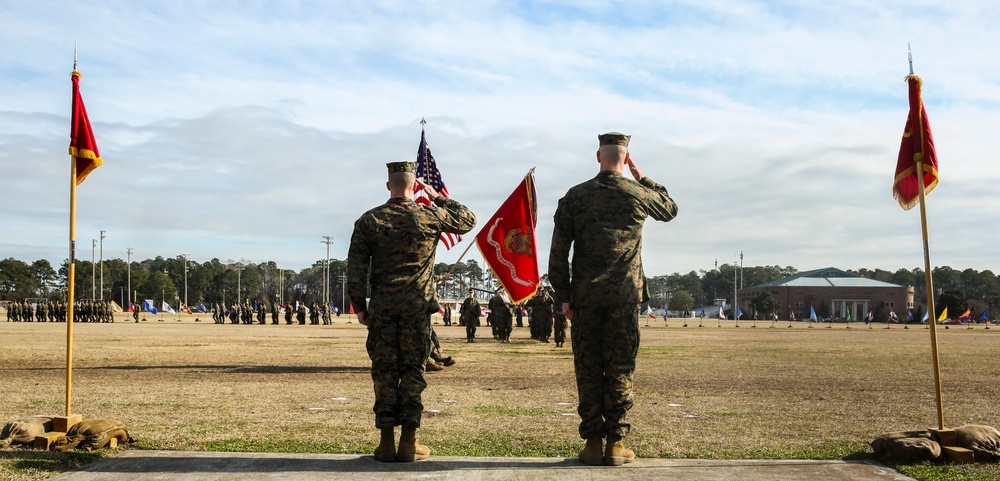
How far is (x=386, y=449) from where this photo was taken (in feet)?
19.6

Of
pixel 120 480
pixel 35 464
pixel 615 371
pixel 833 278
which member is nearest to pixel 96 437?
pixel 35 464

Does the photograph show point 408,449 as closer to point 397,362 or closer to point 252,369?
point 397,362

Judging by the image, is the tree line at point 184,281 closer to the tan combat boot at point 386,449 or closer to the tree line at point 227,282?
the tree line at point 227,282

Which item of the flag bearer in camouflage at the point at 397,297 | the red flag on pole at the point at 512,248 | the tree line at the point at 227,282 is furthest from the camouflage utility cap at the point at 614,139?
the tree line at the point at 227,282

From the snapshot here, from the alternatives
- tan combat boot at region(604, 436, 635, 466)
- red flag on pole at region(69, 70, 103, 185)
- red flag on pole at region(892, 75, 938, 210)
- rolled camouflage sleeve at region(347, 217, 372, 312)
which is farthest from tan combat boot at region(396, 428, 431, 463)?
red flag on pole at region(892, 75, 938, 210)

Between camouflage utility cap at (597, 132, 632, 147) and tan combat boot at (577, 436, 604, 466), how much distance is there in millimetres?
1971

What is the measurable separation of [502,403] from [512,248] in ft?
25.4

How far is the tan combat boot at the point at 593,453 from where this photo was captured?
583 cm

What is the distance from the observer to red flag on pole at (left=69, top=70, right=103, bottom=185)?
271 inches

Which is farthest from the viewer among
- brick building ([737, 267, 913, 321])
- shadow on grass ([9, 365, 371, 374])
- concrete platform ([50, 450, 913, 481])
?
brick building ([737, 267, 913, 321])

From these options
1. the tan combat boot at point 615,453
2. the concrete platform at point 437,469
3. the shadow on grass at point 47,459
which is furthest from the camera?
the tan combat boot at point 615,453

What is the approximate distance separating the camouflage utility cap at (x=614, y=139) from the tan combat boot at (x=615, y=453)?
1966 millimetres

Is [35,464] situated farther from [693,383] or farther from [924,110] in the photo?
[693,383]

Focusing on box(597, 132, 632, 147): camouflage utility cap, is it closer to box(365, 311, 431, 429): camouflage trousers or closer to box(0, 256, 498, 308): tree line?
box(365, 311, 431, 429): camouflage trousers
